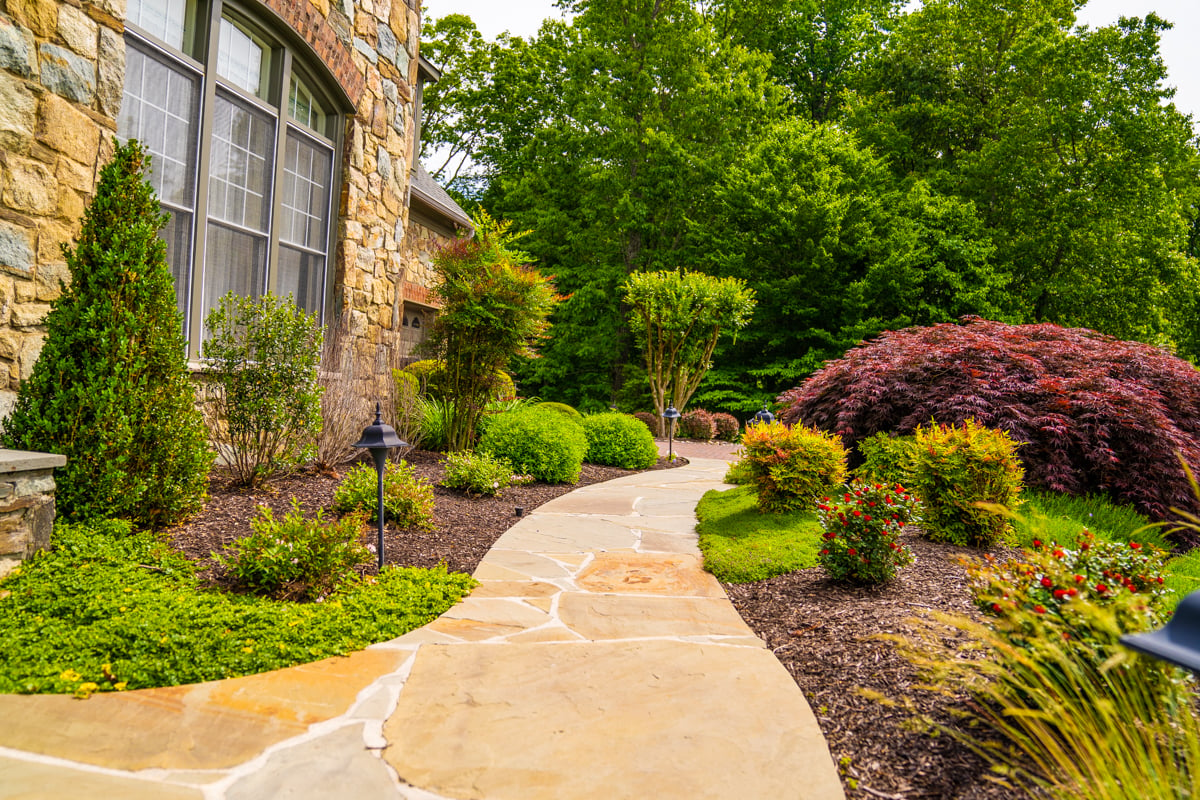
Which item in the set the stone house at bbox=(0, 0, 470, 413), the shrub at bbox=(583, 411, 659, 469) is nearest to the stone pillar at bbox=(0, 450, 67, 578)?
the stone house at bbox=(0, 0, 470, 413)

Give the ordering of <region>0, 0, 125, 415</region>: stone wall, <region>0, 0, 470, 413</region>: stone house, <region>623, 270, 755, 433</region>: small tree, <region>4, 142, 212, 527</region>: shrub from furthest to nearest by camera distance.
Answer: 1. <region>623, 270, 755, 433</region>: small tree
2. <region>0, 0, 470, 413</region>: stone house
3. <region>0, 0, 125, 415</region>: stone wall
4. <region>4, 142, 212, 527</region>: shrub

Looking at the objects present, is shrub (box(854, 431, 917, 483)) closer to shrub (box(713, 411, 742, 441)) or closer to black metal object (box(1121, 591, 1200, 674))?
black metal object (box(1121, 591, 1200, 674))

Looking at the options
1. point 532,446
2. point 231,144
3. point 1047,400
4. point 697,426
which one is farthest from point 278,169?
point 697,426

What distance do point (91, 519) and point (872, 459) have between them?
516cm

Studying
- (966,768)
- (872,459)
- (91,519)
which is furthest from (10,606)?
(872,459)

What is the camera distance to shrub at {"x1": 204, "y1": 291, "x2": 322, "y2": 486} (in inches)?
188

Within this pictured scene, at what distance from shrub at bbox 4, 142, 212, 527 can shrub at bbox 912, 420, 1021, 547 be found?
4547 millimetres

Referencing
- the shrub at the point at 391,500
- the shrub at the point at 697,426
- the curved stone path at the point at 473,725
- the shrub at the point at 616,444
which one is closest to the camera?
the curved stone path at the point at 473,725

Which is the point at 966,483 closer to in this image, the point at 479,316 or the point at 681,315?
the point at 479,316

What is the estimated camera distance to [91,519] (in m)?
3.45

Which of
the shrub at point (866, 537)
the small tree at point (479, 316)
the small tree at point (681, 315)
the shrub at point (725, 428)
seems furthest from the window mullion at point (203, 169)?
the shrub at point (725, 428)

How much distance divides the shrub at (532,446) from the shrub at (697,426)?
709 cm

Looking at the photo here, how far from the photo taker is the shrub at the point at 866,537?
357 centimetres

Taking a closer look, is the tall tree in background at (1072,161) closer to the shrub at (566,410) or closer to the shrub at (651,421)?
the shrub at (651,421)
